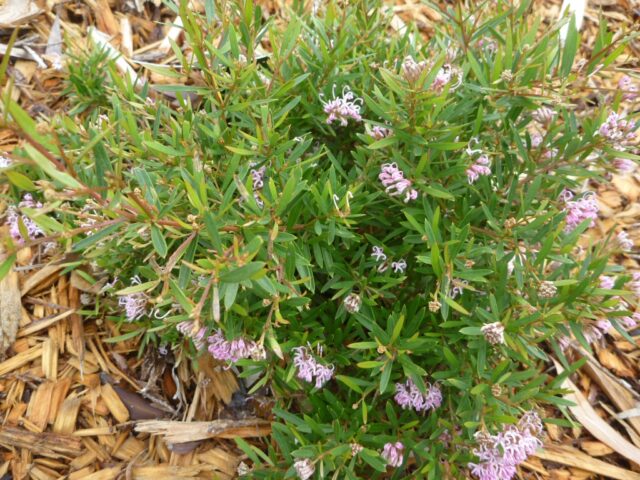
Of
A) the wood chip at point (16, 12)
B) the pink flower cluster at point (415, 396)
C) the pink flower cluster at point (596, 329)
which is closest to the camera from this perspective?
the pink flower cluster at point (596, 329)

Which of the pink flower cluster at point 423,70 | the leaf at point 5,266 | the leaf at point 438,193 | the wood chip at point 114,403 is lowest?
the wood chip at point 114,403

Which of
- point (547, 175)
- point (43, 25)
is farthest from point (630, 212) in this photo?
point (43, 25)

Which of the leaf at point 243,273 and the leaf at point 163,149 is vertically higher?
the leaf at point 243,273

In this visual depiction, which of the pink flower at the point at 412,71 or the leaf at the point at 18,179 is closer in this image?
the leaf at the point at 18,179

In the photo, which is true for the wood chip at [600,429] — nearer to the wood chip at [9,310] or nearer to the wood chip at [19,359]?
the wood chip at [19,359]

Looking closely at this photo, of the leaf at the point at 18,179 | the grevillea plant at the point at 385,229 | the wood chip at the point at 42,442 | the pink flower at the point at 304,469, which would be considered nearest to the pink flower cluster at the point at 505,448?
the grevillea plant at the point at 385,229

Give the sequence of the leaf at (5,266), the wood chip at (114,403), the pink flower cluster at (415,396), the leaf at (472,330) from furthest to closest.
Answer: the wood chip at (114,403) → the pink flower cluster at (415,396) → the leaf at (472,330) → the leaf at (5,266)

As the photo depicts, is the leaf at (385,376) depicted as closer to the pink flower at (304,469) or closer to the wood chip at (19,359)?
the pink flower at (304,469)

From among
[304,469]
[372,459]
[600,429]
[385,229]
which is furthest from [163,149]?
[600,429]
